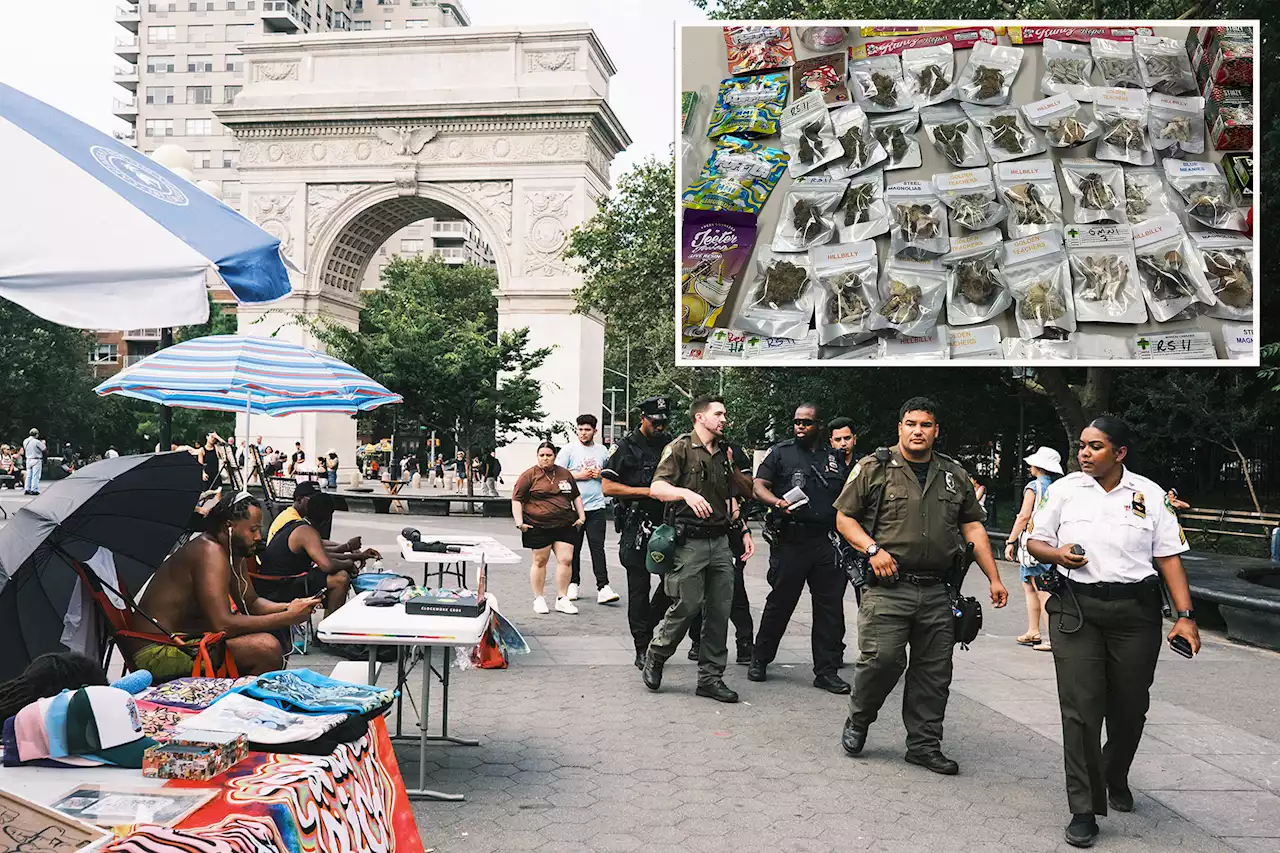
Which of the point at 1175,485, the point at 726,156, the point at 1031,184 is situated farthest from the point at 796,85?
the point at 1175,485

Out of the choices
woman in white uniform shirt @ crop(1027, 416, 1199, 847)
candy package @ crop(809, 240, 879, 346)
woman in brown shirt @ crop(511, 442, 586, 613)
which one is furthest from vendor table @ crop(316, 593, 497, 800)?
candy package @ crop(809, 240, 879, 346)

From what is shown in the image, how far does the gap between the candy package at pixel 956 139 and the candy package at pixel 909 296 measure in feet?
3.33

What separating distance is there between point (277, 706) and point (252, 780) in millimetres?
617

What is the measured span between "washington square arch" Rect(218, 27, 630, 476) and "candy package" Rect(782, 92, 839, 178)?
81.3 ft

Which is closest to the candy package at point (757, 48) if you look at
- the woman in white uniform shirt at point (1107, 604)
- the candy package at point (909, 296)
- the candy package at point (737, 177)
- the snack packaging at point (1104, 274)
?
the candy package at point (737, 177)

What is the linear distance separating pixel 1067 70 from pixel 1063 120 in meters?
0.60

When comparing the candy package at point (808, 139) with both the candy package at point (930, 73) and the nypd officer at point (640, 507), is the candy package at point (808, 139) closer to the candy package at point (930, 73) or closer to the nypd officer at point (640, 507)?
the candy package at point (930, 73)

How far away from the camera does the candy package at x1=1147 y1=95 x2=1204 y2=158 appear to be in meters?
11.1

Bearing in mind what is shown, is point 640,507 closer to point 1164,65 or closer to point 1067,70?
point 1067,70

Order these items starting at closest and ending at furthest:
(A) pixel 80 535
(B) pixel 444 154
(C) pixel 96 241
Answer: (C) pixel 96 241, (A) pixel 80 535, (B) pixel 444 154

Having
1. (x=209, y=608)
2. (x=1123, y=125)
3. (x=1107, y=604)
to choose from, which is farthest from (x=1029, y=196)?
(x=209, y=608)

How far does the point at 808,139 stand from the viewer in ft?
37.0

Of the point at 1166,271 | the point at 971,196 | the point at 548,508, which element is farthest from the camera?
the point at 971,196

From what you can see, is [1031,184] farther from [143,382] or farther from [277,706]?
[277,706]
